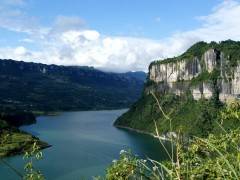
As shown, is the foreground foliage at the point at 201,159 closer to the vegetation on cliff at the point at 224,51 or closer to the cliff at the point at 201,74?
the cliff at the point at 201,74

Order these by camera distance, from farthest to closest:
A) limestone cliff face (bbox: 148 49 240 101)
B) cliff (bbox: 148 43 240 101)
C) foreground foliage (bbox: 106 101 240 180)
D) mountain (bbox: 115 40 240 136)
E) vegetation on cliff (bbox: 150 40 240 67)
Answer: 1. vegetation on cliff (bbox: 150 40 240 67)
2. cliff (bbox: 148 43 240 101)
3. limestone cliff face (bbox: 148 49 240 101)
4. mountain (bbox: 115 40 240 136)
5. foreground foliage (bbox: 106 101 240 180)

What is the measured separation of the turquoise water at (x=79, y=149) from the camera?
7871 centimetres

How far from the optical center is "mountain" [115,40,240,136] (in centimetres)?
14861

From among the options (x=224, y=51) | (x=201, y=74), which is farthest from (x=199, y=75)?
(x=224, y=51)

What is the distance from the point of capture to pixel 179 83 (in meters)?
182

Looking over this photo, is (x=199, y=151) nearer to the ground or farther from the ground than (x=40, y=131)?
farther from the ground

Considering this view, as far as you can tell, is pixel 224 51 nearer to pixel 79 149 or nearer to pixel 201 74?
pixel 201 74

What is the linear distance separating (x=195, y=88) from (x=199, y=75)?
23.9 ft

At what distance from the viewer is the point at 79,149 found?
350 ft

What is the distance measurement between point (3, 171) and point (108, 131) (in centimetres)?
7410

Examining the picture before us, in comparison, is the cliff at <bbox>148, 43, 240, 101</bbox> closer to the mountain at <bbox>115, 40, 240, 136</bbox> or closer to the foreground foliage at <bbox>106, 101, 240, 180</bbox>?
the mountain at <bbox>115, 40, 240, 136</bbox>

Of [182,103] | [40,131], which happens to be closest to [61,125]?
[40,131]

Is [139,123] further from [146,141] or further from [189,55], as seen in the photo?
[146,141]

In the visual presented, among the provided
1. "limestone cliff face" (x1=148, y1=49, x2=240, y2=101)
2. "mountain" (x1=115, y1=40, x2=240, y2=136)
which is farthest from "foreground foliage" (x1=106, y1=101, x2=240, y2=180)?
"limestone cliff face" (x1=148, y1=49, x2=240, y2=101)
